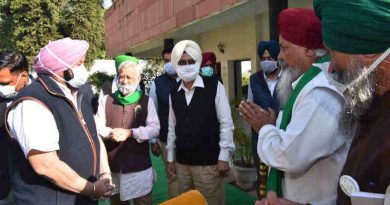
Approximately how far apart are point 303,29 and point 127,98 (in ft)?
6.00

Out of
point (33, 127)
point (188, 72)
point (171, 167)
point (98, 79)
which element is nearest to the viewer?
point (33, 127)

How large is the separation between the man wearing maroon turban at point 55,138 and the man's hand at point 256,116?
93 centimetres

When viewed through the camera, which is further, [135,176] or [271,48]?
[271,48]

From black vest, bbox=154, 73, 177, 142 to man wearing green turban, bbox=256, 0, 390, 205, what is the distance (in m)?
2.96

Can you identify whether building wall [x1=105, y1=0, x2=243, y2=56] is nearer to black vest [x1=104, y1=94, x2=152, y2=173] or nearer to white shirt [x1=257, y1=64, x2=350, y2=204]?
black vest [x1=104, y1=94, x2=152, y2=173]

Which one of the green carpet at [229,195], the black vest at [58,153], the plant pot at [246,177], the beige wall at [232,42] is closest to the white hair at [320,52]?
the black vest at [58,153]

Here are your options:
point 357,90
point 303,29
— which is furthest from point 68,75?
point 357,90

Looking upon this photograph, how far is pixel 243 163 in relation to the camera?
16.9 ft

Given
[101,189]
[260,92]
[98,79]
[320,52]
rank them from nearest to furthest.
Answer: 1. [320,52]
2. [101,189]
3. [260,92]
4. [98,79]

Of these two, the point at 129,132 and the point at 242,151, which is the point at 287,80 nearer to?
the point at 129,132

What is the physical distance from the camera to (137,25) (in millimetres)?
9992

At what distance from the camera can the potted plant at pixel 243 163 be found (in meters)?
4.93

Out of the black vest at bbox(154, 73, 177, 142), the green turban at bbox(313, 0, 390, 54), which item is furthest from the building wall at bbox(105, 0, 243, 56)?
the green turban at bbox(313, 0, 390, 54)

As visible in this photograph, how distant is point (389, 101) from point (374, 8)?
27cm
